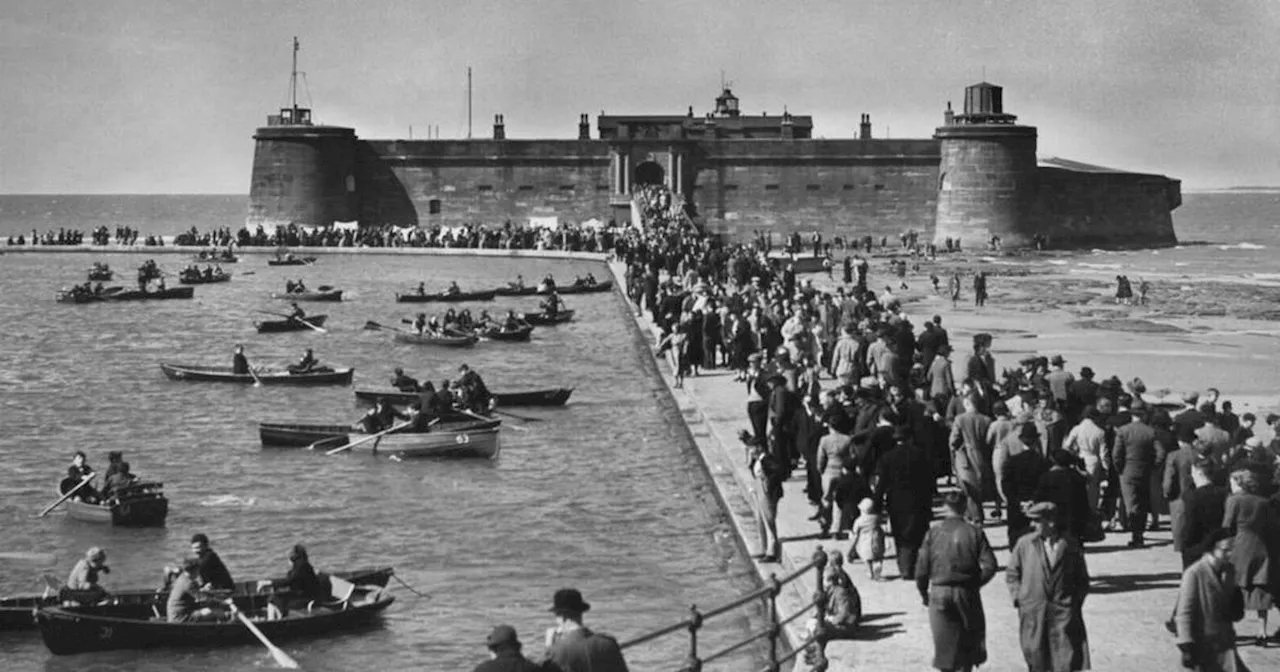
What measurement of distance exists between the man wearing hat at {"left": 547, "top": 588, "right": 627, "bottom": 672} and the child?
6.01 m

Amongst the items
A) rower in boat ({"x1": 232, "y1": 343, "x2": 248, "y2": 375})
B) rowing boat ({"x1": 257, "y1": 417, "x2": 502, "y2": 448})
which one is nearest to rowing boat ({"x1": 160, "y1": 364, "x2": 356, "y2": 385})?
rower in boat ({"x1": 232, "y1": 343, "x2": 248, "y2": 375})

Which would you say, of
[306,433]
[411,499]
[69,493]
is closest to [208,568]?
[69,493]

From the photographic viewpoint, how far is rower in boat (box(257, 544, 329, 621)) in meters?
17.2

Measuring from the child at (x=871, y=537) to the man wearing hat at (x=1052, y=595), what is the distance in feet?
12.3

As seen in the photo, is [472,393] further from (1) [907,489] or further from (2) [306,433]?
(1) [907,489]

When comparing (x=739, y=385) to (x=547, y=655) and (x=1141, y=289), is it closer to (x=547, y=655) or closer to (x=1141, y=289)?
(x=547, y=655)

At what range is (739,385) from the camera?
30.1 m

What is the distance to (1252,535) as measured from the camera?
12.3m

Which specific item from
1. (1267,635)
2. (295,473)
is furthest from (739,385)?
(1267,635)

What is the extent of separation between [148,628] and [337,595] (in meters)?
2.04

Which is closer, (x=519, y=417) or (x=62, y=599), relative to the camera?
(x=62, y=599)

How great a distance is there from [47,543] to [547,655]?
15.2m

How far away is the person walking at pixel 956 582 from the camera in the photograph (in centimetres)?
1139

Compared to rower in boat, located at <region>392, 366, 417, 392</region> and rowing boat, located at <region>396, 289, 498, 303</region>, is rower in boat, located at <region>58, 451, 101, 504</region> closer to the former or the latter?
rower in boat, located at <region>392, 366, 417, 392</region>
